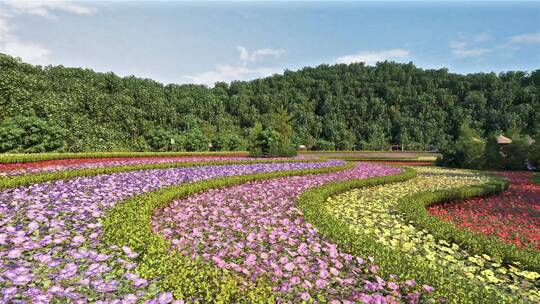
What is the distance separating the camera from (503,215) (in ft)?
34.8

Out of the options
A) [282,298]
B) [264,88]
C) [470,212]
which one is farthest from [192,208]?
[264,88]

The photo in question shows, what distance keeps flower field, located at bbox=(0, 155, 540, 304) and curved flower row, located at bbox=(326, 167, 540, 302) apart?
0.03 m

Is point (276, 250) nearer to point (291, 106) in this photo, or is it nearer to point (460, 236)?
point (460, 236)

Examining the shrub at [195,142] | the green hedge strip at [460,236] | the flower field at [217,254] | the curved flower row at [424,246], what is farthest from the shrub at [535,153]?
the shrub at [195,142]

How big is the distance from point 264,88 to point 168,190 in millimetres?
99252

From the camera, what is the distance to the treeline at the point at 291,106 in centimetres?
2980

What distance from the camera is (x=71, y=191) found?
782 centimetres

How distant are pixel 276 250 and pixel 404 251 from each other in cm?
279

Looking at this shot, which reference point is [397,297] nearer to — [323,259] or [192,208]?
[323,259]

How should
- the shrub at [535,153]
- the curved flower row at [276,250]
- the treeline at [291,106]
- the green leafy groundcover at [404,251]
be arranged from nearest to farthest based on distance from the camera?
the curved flower row at [276,250] → the green leafy groundcover at [404,251] → the shrub at [535,153] → the treeline at [291,106]

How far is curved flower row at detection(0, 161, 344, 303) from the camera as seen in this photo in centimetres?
317

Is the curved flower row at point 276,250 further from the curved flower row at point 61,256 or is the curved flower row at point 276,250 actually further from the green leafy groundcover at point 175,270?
the curved flower row at point 61,256

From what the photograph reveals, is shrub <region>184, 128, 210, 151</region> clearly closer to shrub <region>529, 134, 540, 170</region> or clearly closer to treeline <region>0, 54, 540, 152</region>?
treeline <region>0, 54, 540, 152</region>

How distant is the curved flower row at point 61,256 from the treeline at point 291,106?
21651mm
